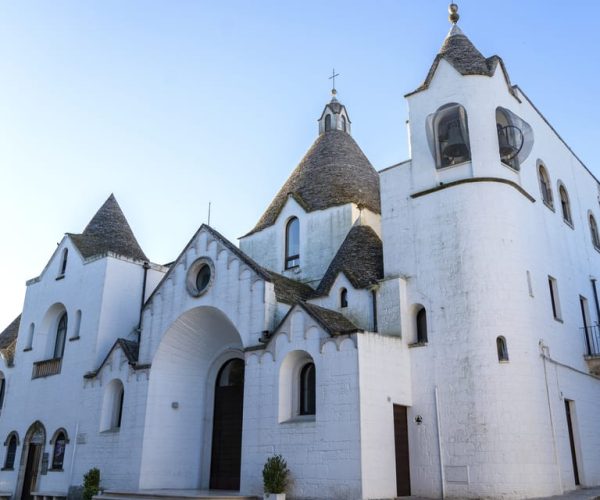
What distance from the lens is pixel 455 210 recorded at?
18.9 meters

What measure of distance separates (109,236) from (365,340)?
15.6 meters

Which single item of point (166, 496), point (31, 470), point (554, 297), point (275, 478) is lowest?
point (166, 496)

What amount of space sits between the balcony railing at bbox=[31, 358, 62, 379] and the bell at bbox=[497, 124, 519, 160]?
18.9 metres

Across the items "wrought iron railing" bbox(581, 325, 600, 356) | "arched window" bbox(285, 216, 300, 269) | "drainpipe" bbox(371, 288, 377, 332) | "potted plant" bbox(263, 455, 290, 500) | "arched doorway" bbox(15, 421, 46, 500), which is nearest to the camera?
"potted plant" bbox(263, 455, 290, 500)

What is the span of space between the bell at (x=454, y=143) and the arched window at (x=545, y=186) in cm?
400

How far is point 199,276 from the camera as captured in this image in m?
21.7

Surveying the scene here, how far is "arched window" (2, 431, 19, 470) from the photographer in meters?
25.5

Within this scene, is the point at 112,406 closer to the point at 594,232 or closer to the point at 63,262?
the point at 63,262

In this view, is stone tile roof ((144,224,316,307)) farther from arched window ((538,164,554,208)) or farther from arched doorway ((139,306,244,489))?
arched window ((538,164,554,208))

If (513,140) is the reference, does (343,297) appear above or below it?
below

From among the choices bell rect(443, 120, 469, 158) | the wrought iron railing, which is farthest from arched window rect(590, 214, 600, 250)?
bell rect(443, 120, 469, 158)

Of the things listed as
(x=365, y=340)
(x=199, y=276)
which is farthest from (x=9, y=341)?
(x=365, y=340)

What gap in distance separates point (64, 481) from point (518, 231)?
18.0 meters

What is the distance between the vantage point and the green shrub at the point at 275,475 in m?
16.2
